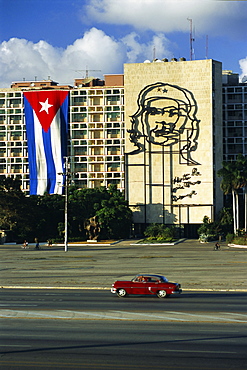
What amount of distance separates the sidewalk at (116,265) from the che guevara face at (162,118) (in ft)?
91.6

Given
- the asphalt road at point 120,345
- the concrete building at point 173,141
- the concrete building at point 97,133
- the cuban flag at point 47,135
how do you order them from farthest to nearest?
1. the concrete building at point 97,133
2. the cuban flag at point 47,135
3. the concrete building at point 173,141
4. the asphalt road at point 120,345

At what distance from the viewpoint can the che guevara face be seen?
368ft

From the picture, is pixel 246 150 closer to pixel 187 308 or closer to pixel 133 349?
pixel 187 308

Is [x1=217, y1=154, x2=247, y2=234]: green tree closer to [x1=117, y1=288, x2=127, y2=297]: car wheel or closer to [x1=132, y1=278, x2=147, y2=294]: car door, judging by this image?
[x1=132, y1=278, x2=147, y2=294]: car door

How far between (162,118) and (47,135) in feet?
84.5

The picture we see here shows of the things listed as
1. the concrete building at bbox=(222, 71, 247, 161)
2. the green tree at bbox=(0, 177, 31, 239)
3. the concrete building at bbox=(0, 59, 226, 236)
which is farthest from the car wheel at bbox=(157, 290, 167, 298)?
the concrete building at bbox=(222, 71, 247, 161)

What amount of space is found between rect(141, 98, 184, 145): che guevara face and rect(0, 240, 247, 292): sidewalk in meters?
27.9

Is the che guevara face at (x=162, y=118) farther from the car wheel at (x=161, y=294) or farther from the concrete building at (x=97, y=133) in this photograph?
the car wheel at (x=161, y=294)

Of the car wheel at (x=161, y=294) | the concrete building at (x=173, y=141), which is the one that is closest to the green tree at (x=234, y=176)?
the concrete building at (x=173, y=141)

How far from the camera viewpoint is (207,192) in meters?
111

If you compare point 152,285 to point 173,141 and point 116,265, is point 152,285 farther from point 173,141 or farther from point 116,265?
point 173,141

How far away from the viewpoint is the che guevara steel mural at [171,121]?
112 meters

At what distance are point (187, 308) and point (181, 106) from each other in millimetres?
82319

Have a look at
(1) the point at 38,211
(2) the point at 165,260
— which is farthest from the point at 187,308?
(1) the point at 38,211
